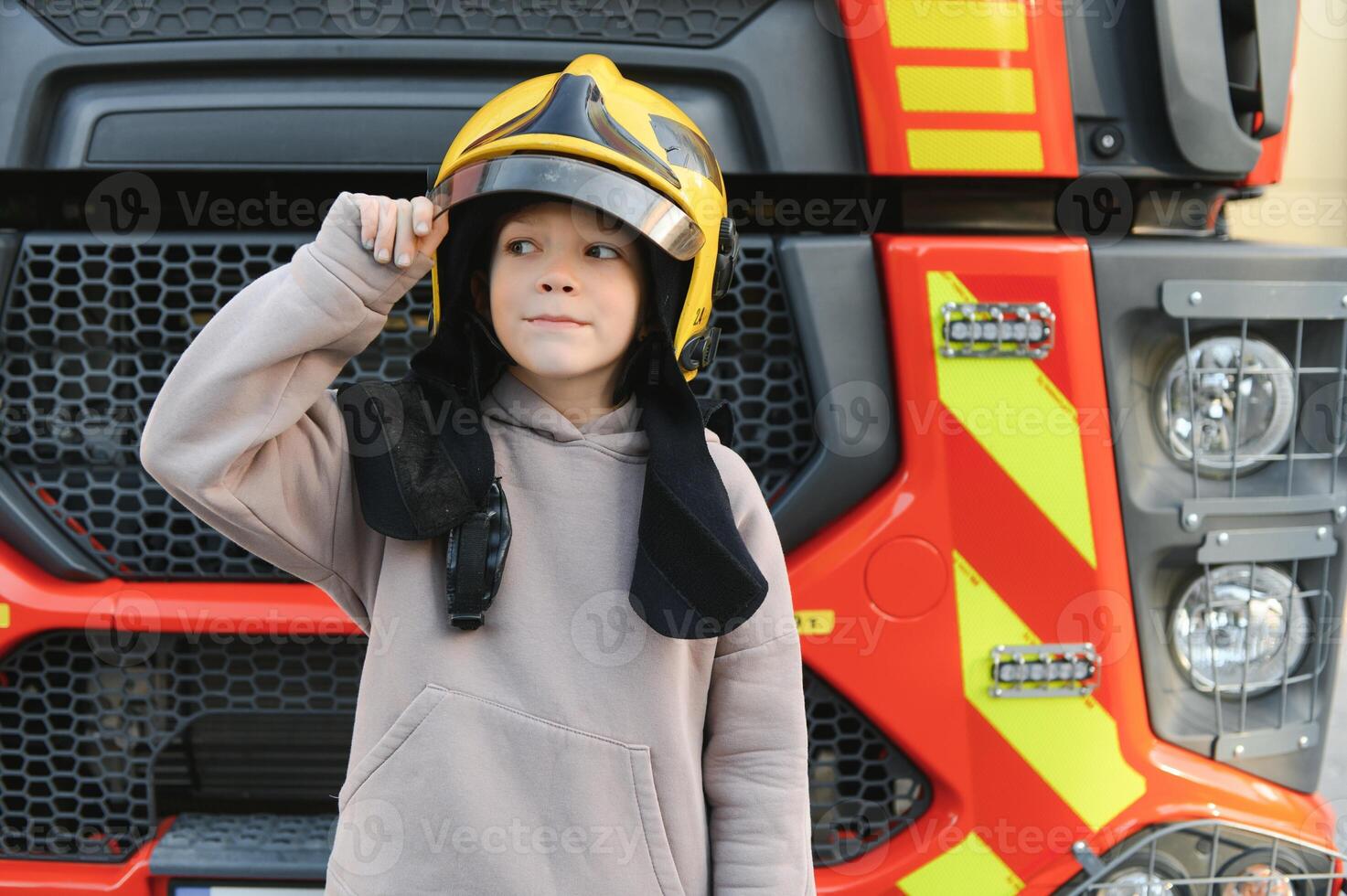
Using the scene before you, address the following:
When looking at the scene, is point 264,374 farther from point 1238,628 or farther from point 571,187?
point 1238,628

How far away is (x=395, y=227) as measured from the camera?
1211 mm

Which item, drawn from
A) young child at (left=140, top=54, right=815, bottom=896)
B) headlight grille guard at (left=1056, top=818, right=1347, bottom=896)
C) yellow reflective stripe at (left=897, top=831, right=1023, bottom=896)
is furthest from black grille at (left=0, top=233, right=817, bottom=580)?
headlight grille guard at (left=1056, top=818, right=1347, bottom=896)

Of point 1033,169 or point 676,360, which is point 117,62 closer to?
point 676,360

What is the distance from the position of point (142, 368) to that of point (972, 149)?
1.23 metres

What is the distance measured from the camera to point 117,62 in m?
1.66

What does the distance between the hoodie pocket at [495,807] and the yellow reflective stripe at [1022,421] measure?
71 cm

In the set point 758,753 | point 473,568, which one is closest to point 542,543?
point 473,568

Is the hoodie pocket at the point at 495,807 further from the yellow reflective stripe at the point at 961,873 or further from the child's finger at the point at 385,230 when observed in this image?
the yellow reflective stripe at the point at 961,873

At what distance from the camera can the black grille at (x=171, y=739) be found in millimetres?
1792

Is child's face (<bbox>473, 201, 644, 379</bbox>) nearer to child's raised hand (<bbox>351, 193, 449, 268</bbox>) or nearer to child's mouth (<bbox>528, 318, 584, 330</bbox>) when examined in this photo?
child's mouth (<bbox>528, 318, 584, 330</bbox>)

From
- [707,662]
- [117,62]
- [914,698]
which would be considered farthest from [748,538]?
[117,62]

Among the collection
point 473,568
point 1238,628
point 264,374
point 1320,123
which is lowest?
point 1238,628

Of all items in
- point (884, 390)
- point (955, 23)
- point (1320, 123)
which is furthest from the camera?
point (1320, 123)

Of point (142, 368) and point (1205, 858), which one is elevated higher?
point (142, 368)
